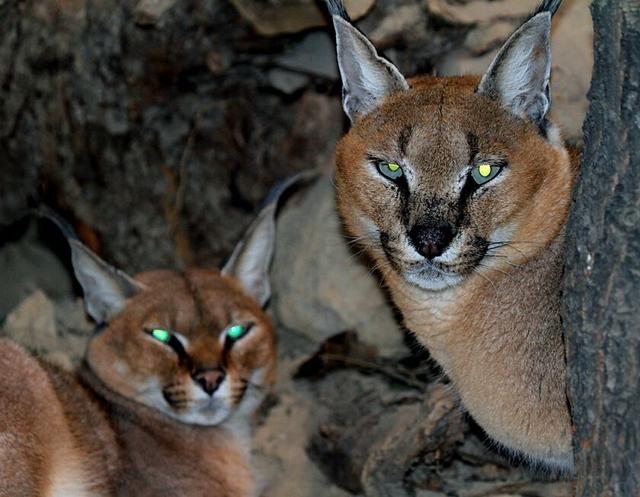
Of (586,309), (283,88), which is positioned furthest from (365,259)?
(586,309)

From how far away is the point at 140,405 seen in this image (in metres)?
5.13

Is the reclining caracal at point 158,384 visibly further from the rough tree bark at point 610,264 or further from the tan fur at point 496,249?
the rough tree bark at point 610,264

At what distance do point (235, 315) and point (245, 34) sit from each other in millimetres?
1644

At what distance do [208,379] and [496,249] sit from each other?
5.33ft

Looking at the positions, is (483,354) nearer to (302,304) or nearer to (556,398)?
(556,398)

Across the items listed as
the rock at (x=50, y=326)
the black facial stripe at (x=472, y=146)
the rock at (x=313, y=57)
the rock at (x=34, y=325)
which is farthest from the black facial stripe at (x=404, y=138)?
the rock at (x=34, y=325)

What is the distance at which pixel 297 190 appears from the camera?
252 inches

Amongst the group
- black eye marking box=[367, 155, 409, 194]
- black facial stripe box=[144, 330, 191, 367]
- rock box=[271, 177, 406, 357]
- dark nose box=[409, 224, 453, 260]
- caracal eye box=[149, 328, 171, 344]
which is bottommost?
rock box=[271, 177, 406, 357]

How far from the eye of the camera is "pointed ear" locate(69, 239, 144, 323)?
5.34 m

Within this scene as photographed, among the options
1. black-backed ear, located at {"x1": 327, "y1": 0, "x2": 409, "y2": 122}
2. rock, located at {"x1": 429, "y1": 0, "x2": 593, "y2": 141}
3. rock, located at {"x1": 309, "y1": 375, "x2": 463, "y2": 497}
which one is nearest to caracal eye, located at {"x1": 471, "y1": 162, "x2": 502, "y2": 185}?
black-backed ear, located at {"x1": 327, "y1": 0, "x2": 409, "y2": 122}

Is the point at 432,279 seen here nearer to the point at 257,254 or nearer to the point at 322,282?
the point at 257,254

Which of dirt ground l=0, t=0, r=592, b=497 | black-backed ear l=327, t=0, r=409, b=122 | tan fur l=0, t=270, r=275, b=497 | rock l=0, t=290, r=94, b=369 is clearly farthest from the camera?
rock l=0, t=290, r=94, b=369

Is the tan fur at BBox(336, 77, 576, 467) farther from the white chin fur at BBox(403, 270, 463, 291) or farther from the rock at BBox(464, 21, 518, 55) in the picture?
the rock at BBox(464, 21, 518, 55)

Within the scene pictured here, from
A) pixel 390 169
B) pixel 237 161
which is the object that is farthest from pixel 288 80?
pixel 390 169
